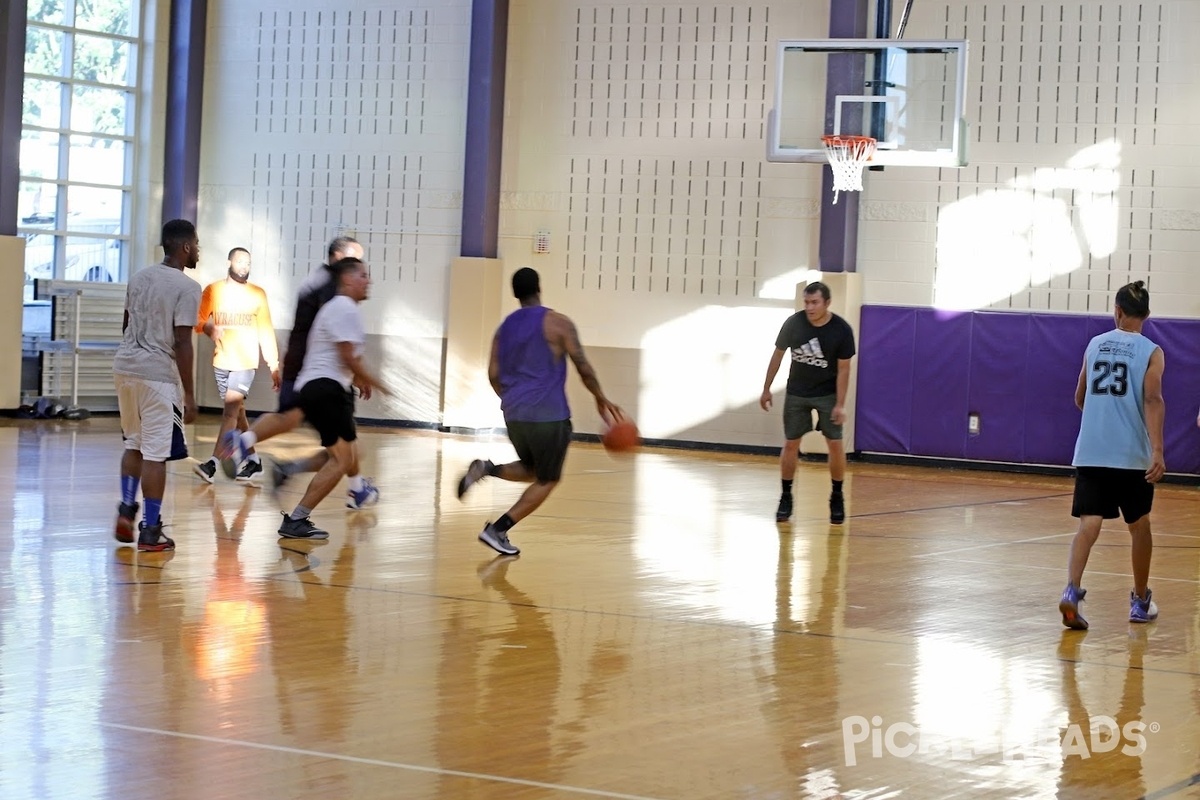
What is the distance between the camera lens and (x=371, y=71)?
2184 centimetres

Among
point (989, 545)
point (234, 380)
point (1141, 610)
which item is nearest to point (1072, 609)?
point (1141, 610)

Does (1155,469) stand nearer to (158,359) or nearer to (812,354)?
(812,354)

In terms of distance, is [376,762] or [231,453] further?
[231,453]

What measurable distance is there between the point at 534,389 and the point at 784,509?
3.45 metres

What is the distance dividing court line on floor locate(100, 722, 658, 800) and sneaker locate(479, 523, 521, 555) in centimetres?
434

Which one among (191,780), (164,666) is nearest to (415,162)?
(164,666)

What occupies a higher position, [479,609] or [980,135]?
[980,135]

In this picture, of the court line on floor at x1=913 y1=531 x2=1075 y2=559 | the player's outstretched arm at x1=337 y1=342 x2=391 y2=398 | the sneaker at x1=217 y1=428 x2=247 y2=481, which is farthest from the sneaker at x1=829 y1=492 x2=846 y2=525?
the sneaker at x1=217 y1=428 x2=247 y2=481

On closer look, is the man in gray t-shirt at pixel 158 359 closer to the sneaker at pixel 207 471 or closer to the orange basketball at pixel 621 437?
the orange basketball at pixel 621 437

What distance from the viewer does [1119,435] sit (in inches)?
307

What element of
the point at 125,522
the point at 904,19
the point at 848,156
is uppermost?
the point at 904,19

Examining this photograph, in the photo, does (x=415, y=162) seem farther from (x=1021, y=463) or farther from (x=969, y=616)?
(x=969, y=616)

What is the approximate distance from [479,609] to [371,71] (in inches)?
605

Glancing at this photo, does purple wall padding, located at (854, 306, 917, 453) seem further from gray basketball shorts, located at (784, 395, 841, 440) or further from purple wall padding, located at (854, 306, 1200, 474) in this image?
gray basketball shorts, located at (784, 395, 841, 440)
